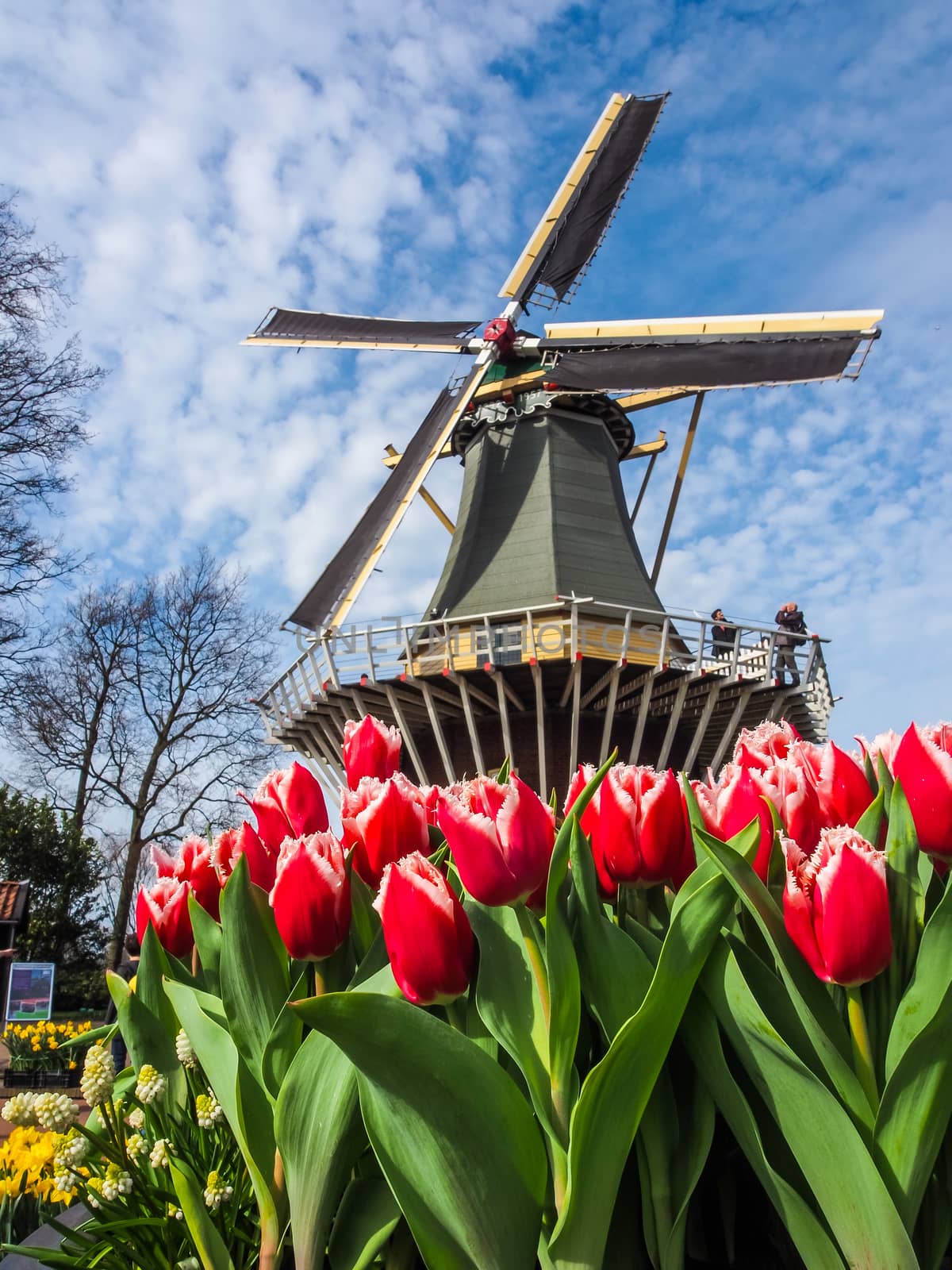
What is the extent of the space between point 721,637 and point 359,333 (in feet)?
34.6

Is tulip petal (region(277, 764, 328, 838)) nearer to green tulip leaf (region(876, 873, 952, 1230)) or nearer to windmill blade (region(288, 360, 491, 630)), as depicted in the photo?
green tulip leaf (region(876, 873, 952, 1230))

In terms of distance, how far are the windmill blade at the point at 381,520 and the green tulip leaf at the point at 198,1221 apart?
14.0 metres

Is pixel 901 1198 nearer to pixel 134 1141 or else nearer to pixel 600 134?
pixel 134 1141

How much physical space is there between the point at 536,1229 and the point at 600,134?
68.8 feet

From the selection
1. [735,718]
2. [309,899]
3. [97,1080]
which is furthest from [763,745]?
[735,718]

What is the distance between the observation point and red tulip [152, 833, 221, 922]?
2006 millimetres

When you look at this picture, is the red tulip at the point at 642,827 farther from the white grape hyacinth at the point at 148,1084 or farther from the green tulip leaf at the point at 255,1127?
the white grape hyacinth at the point at 148,1084

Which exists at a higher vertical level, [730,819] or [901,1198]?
[730,819]

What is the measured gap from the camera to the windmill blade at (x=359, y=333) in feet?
63.8

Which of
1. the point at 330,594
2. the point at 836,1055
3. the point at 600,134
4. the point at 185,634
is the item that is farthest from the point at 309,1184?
the point at 185,634

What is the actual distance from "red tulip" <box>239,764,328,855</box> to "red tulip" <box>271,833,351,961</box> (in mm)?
318

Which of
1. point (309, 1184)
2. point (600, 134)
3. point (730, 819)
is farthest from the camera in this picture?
point (600, 134)

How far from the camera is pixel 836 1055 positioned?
1.21m

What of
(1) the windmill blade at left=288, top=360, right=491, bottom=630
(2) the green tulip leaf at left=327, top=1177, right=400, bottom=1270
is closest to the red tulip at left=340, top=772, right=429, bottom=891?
(2) the green tulip leaf at left=327, top=1177, right=400, bottom=1270
